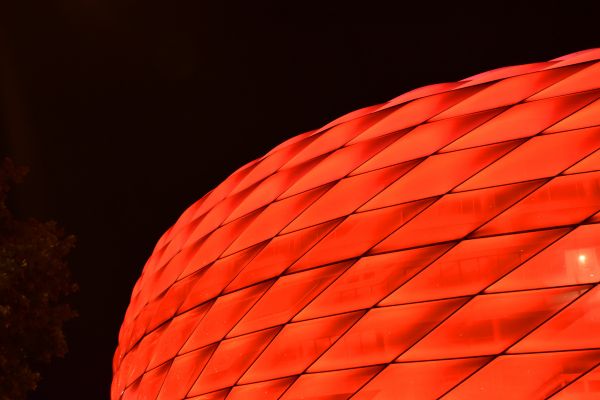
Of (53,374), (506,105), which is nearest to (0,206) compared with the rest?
(506,105)

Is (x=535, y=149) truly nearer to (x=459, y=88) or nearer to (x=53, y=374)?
(x=459, y=88)

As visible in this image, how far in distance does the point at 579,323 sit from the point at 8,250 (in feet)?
42.3

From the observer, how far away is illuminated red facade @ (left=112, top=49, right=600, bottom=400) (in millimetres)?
11977

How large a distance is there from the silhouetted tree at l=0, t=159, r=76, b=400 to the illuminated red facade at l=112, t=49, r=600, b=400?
2.40 m

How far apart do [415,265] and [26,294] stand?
411 inches

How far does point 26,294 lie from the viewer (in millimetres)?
19781

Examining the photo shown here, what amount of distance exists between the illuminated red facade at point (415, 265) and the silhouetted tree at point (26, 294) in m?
2.40

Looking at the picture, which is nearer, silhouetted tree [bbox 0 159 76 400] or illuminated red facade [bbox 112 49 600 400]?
illuminated red facade [bbox 112 49 600 400]

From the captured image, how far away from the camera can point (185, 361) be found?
1670cm

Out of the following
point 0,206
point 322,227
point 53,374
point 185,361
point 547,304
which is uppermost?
point 0,206

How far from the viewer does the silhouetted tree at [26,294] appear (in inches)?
Result: 747

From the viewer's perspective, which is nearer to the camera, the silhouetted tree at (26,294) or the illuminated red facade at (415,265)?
the illuminated red facade at (415,265)

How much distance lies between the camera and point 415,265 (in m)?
13.4

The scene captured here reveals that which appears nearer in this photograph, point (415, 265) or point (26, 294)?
point (415, 265)
